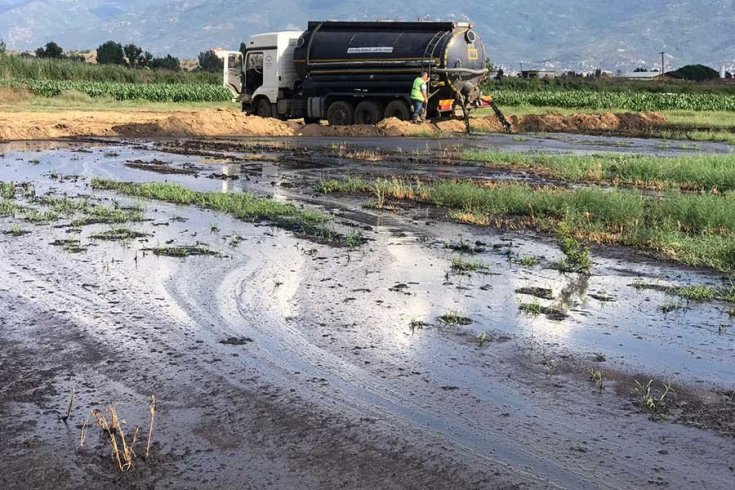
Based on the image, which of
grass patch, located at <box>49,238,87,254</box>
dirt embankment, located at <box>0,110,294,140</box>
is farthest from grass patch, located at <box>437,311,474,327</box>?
dirt embankment, located at <box>0,110,294,140</box>

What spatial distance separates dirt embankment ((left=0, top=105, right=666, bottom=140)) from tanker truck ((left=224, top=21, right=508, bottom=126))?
152cm

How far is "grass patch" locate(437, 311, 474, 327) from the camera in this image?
22.3 ft

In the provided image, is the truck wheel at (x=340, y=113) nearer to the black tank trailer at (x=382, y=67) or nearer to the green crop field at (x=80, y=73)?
the black tank trailer at (x=382, y=67)

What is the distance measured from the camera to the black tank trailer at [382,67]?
2966 cm

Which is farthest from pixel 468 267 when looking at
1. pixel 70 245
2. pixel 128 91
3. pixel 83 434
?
pixel 128 91

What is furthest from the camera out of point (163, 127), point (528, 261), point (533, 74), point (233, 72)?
point (533, 74)

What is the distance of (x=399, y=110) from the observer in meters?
30.5

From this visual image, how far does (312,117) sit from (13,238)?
75.0 feet

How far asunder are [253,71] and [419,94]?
311 inches

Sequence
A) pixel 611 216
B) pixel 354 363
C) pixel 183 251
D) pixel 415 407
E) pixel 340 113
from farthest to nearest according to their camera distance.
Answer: pixel 340 113
pixel 611 216
pixel 183 251
pixel 354 363
pixel 415 407

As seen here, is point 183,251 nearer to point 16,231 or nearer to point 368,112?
point 16,231

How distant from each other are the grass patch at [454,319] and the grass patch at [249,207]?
2869 millimetres

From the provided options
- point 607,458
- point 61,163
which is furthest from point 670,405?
point 61,163

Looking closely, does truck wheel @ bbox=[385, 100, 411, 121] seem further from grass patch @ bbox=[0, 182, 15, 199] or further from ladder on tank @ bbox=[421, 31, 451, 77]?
grass patch @ bbox=[0, 182, 15, 199]
